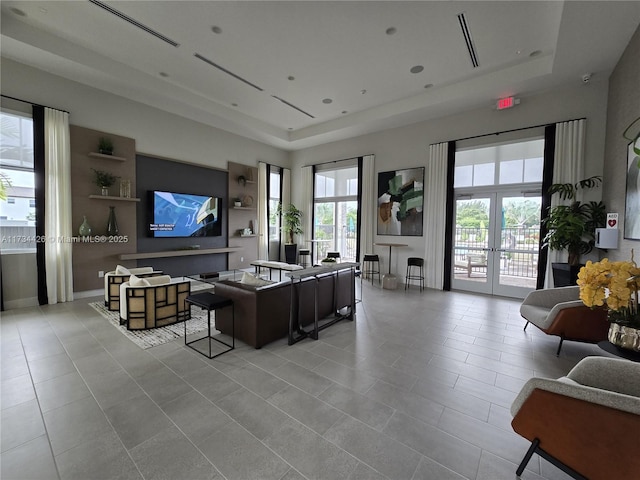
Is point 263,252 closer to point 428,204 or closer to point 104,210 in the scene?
point 104,210

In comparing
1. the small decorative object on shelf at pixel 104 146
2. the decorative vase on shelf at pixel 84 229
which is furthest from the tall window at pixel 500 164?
the decorative vase on shelf at pixel 84 229

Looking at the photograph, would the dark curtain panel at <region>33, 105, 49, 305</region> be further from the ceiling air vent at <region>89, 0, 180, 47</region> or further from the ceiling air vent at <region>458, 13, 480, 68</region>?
the ceiling air vent at <region>458, 13, 480, 68</region>

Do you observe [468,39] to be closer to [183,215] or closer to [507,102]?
[507,102]

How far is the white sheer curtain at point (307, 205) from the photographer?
333 inches

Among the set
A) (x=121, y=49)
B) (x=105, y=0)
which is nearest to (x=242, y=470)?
(x=105, y=0)

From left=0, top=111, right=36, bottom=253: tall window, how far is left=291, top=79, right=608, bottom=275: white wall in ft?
19.8

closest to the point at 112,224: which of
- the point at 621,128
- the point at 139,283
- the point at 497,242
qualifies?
the point at 139,283

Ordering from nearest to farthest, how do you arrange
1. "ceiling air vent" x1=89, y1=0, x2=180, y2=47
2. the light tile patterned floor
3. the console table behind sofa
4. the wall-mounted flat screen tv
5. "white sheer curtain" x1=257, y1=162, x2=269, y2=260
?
the light tile patterned floor, the console table behind sofa, "ceiling air vent" x1=89, y1=0, x2=180, y2=47, the wall-mounted flat screen tv, "white sheer curtain" x1=257, y1=162, x2=269, y2=260

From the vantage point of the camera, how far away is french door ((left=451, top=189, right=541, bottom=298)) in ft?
17.2

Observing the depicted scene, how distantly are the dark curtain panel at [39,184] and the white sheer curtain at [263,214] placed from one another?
179 inches

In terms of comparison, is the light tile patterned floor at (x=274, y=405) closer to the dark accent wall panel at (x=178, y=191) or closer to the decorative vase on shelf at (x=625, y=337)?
the decorative vase on shelf at (x=625, y=337)

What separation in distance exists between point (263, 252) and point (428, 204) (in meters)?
4.85

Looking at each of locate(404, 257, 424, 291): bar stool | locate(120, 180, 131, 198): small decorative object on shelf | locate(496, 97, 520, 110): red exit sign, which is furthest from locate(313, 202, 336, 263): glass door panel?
locate(120, 180, 131, 198): small decorative object on shelf

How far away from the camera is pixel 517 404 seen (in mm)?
1456
